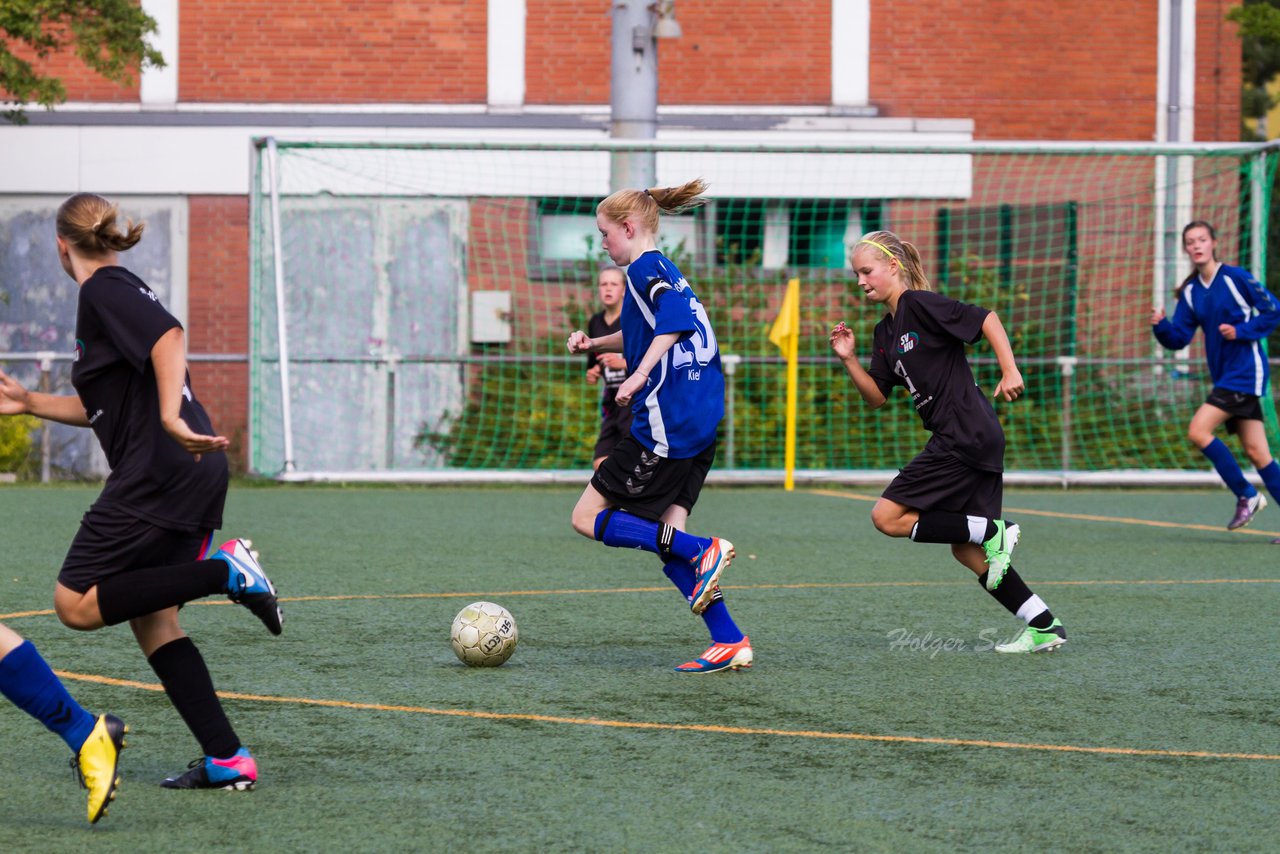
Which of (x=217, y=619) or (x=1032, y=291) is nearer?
(x=217, y=619)

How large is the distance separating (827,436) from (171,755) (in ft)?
37.7

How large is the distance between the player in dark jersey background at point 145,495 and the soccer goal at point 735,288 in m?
9.86

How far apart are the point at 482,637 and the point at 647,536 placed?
2.19 ft

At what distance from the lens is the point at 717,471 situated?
14766 millimetres

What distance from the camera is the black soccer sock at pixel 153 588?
4.08m

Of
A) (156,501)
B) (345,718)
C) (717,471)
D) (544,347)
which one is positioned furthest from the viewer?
(544,347)

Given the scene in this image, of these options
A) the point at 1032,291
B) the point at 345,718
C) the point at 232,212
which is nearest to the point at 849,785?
the point at 345,718

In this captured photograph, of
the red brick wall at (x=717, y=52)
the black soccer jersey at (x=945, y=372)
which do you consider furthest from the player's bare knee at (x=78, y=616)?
the red brick wall at (x=717, y=52)

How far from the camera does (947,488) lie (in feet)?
21.1

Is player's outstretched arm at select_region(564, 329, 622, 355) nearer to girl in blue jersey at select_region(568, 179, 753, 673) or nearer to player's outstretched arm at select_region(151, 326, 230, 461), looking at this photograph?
girl in blue jersey at select_region(568, 179, 753, 673)

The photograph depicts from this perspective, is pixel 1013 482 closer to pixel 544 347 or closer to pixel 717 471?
pixel 717 471

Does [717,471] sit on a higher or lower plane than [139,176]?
lower

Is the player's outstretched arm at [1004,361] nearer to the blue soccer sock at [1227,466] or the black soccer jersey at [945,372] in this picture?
the black soccer jersey at [945,372]

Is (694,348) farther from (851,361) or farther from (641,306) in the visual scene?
(851,361)
